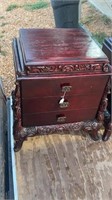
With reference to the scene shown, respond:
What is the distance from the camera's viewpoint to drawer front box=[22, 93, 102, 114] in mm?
1174

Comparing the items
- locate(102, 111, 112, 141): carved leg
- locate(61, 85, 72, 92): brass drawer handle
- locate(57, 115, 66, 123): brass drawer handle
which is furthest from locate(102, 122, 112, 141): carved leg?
locate(61, 85, 72, 92): brass drawer handle

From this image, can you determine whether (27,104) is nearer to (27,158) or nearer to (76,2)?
(27,158)

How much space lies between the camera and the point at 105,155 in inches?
53.4

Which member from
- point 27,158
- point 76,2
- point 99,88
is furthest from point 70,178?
point 76,2

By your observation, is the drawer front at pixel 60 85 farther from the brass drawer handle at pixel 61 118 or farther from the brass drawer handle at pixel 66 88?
the brass drawer handle at pixel 61 118

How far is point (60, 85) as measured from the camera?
3.68 feet

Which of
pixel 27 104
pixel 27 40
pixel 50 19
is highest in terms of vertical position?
pixel 27 40

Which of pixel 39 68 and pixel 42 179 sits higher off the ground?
pixel 39 68

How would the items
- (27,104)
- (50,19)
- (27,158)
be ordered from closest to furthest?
(27,104) < (27,158) < (50,19)

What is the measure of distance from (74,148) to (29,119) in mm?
300

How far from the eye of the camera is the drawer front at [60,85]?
1090mm

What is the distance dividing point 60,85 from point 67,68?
80 mm

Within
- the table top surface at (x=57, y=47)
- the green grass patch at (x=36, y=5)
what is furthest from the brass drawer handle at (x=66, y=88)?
the green grass patch at (x=36, y=5)

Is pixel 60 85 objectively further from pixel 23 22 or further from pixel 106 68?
pixel 23 22
